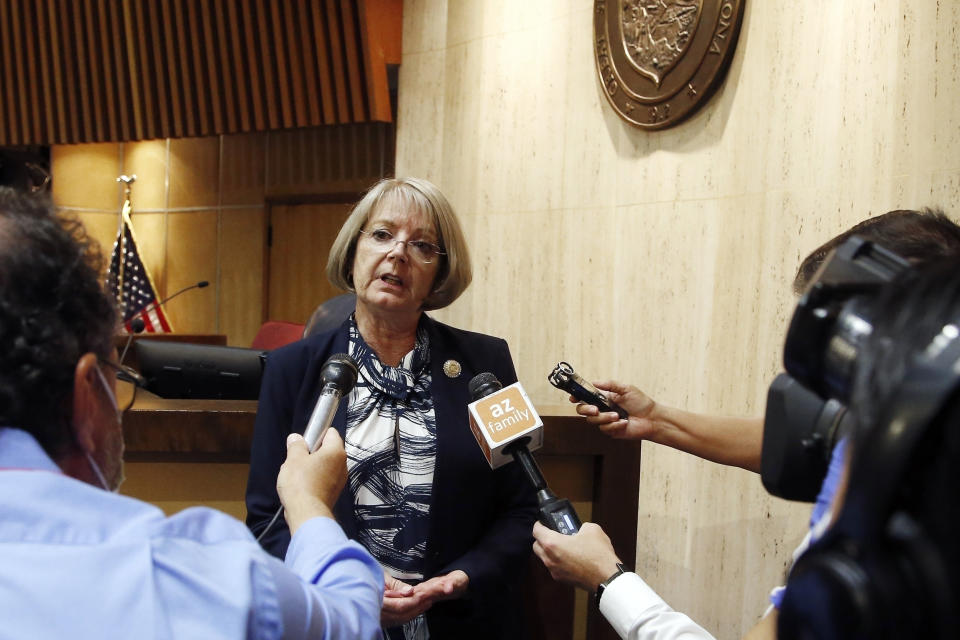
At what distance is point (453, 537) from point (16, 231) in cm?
127

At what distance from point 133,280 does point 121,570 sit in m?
8.31

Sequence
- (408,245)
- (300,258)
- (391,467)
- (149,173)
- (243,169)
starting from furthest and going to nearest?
1. (149,173)
2. (243,169)
3. (300,258)
4. (408,245)
5. (391,467)

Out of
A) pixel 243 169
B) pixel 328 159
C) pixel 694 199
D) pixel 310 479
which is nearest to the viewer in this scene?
pixel 310 479

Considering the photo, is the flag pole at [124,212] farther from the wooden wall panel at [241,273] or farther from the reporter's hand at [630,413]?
the reporter's hand at [630,413]

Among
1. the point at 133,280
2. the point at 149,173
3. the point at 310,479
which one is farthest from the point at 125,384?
the point at 149,173

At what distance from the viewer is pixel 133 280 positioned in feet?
28.0

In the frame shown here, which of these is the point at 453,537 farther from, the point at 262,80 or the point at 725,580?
the point at 262,80

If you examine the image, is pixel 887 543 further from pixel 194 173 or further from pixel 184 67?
pixel 194 173

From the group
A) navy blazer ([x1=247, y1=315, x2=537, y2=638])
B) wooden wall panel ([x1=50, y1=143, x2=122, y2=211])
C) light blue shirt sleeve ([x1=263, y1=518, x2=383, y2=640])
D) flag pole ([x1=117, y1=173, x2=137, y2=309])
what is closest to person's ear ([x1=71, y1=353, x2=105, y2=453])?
light blue shirt sleeve ([x1=263, y1=518, x2=383, y2=640])

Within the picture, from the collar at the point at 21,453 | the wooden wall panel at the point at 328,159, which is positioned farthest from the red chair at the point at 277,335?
the collar at the point at 21,453

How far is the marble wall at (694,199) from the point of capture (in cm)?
291

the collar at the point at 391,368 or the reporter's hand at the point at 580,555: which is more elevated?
the collar at the point at 391,368

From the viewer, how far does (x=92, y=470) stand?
97 cm

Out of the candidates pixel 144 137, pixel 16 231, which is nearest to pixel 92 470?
pixel 16 231
